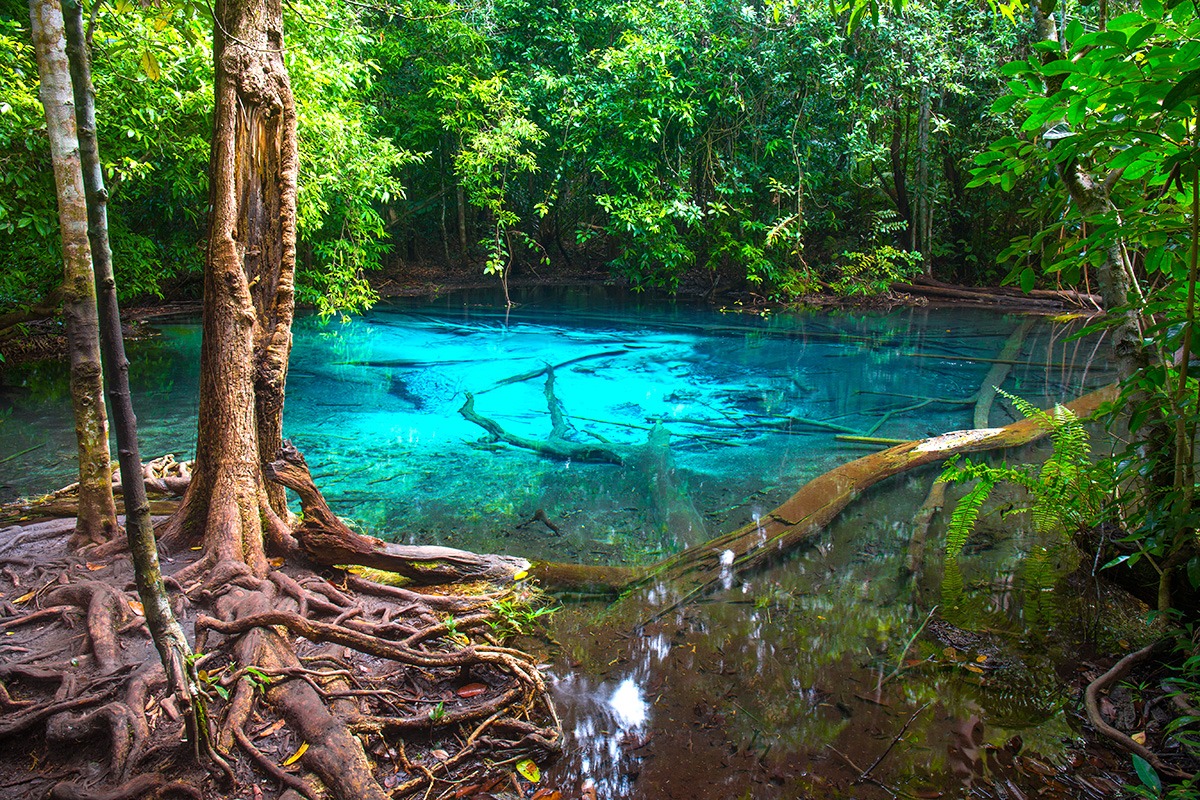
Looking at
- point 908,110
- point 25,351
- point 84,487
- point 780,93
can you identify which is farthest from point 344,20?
point 908,110

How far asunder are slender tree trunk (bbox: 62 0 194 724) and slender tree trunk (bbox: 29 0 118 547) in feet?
3.63

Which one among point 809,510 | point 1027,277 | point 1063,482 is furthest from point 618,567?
point 1027,277

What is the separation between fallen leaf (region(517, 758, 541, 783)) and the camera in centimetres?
240

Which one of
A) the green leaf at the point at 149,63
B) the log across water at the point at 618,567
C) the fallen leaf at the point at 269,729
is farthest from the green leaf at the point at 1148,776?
the green leaf at the point at 149,63

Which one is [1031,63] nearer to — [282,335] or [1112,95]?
[1112,95]

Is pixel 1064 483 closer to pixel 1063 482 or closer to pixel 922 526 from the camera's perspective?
pixel 1063 482

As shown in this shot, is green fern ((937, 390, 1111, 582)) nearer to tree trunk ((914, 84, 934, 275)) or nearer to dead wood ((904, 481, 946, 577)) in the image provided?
dead wood ((904, 481, 946, 577))

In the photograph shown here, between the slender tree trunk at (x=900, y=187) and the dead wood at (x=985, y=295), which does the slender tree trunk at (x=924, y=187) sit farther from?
the dead wood at (x=985, y=295)

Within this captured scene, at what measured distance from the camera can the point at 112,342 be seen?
1633 millimetres

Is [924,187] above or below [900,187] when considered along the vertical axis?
below

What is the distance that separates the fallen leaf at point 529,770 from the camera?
2396mm

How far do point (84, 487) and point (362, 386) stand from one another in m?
4.96

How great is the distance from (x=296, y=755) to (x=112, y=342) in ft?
4.42

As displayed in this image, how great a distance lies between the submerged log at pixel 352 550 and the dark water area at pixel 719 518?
55cm
